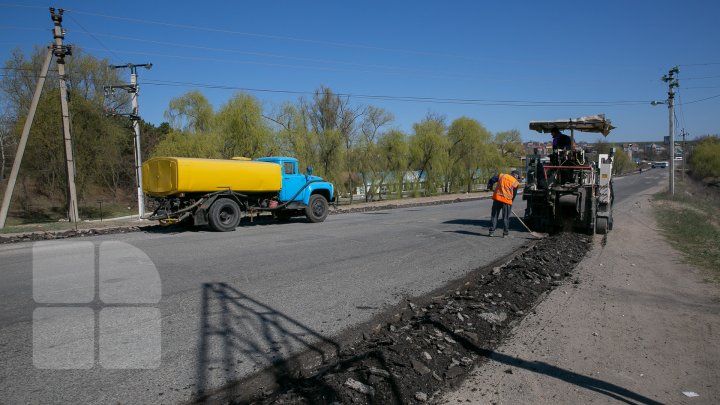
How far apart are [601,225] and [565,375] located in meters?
10.9

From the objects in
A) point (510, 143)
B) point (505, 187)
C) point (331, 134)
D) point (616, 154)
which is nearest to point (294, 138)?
point (331, 134)

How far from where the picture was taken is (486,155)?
4866cm

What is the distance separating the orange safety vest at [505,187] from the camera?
13156mm

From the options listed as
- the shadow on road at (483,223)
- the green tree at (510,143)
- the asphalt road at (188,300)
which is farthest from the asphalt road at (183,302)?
the green tree at (510,143)

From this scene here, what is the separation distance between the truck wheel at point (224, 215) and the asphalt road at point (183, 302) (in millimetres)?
2038

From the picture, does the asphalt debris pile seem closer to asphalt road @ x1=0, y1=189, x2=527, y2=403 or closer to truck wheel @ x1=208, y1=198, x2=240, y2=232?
asphalt road @ x1=0, y1=189, x2=527, y2=403

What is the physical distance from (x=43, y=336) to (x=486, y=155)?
4675 centimetres

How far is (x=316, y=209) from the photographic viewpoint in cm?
1811

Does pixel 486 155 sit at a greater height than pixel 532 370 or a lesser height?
greater

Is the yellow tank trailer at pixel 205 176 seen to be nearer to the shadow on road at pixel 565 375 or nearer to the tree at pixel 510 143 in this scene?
the shadow on road at pixel 565 375

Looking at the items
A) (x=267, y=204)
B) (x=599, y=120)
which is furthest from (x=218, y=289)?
(x=599, y=120)

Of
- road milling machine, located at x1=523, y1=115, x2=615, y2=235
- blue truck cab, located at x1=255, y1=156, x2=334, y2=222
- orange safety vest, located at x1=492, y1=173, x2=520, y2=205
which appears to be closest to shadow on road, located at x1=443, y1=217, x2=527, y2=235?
road milling machine, located at x1=523, y1=115, x2=615, y2=235

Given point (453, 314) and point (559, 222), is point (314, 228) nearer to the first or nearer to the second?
point (559, 222)

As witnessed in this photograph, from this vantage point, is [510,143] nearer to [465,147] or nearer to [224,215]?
[465,147]
